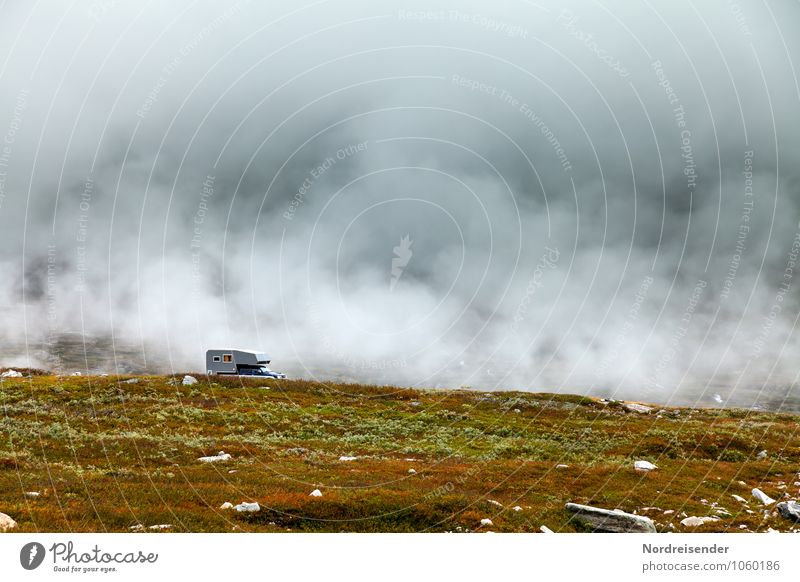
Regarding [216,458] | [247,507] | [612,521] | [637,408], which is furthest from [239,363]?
[612,521]

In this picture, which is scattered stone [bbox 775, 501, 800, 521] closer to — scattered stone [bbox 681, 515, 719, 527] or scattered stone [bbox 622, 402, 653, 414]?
scattered stone [bbox 681, 515, 719, 527]

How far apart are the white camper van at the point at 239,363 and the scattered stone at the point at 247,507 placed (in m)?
55.2

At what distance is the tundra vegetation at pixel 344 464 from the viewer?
16359 millimetres

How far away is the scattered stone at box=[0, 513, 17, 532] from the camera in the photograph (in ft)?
40.6

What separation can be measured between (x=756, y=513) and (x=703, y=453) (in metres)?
21.9

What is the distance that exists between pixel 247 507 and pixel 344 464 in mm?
11482

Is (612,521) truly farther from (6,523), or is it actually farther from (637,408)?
(637,408)

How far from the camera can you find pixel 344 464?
27047 mm

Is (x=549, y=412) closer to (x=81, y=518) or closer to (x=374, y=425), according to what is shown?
(x=374, y=425)

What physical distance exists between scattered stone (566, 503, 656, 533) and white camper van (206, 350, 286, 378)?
57.4 m

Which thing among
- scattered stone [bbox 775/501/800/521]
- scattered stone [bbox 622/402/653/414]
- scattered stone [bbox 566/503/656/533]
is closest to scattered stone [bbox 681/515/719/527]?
scattered stone [bbox 566/503/656/533]

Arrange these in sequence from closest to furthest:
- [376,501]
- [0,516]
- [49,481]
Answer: [0,516]
[376,501]
[49,481]

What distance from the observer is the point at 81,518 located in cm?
1393

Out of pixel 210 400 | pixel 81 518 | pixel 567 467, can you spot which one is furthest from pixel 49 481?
pixel 210 400
